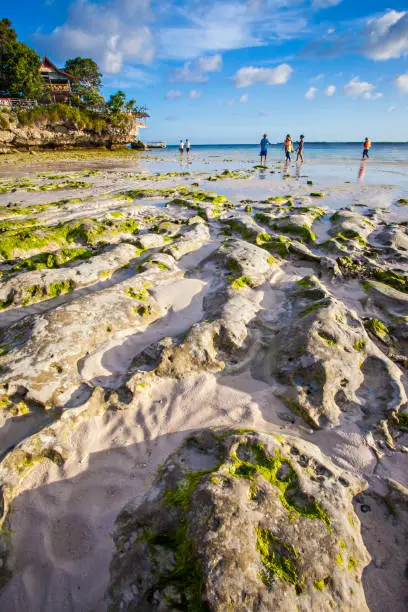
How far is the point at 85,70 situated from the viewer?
6062 cm

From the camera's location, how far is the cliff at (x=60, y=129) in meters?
34.7

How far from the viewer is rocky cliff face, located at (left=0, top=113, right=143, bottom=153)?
34.4m

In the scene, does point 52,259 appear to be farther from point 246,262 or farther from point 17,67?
point 17,67

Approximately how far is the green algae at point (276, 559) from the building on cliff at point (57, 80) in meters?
65.7

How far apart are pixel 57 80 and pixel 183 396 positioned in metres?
71.2

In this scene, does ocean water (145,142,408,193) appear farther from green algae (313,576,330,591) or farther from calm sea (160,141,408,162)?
green algae (313,576,330,591)

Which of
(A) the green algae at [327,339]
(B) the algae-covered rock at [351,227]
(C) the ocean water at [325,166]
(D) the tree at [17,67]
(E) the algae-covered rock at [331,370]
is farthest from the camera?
(D) the tree at [17,67]

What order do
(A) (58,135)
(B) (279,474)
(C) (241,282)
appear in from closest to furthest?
1. (B) (279,474)
2. (C) (241,282)
3. (A) (58,135)

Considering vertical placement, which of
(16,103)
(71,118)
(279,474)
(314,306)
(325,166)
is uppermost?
(16,103)

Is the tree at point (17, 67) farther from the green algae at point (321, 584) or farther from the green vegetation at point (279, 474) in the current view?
the green algae at point (321, 584)

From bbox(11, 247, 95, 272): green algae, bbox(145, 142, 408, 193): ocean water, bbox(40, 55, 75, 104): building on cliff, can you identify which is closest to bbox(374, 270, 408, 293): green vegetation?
bbox(11, 247, 95, 272): green algae

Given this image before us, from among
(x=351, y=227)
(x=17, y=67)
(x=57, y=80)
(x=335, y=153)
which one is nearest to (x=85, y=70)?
(x=57, y=80)

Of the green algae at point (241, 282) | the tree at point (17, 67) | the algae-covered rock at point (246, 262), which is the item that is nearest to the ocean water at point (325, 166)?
the algae-covered rock at point (246, 262)

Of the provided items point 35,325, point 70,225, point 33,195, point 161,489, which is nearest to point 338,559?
point 161,489
